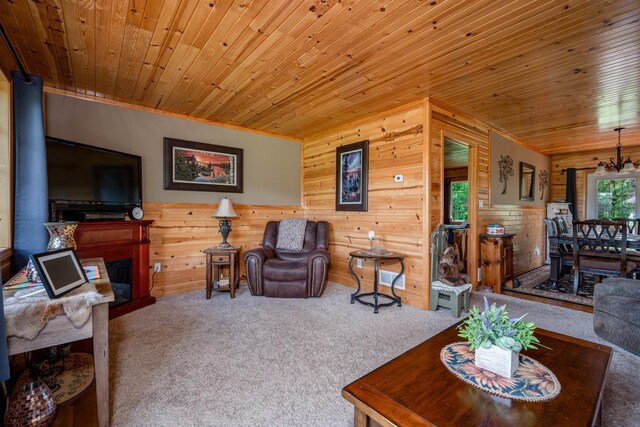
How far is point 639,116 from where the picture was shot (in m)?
3.83

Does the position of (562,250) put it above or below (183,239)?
below

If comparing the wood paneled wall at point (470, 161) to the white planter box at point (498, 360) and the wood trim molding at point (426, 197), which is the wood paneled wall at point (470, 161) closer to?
the wood trim molding at point (426, 197)

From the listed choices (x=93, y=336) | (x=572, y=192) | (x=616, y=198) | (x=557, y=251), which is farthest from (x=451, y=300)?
(x=616, y=198)

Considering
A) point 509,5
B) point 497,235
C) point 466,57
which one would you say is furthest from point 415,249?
point 509,5

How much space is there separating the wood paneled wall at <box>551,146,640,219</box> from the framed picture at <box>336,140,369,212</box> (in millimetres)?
5195

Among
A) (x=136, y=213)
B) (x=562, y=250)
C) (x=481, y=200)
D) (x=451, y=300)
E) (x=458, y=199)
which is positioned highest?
(x=458, y=199)

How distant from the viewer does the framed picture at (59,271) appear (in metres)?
1.27

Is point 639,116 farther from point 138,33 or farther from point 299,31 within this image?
point 138,33

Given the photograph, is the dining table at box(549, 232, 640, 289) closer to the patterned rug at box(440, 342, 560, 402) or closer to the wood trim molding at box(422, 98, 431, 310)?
the wood trim molding at box(422, 98, 431, 310)

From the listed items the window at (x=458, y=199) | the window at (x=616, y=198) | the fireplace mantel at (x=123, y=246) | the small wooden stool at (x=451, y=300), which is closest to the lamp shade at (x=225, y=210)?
the fireplace mantel at (x=123, y=246)

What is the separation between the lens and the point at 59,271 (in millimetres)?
1389

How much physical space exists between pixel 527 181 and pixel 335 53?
5010 mm

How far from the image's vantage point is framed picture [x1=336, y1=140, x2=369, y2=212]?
4027 mm

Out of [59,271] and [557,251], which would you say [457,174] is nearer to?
[557,251]
